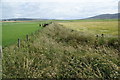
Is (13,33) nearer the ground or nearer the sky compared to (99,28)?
nearer the ground

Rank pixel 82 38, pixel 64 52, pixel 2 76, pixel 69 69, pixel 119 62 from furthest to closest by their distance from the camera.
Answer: pixel 82 38, pixel 64 52, pixel 119 62, pixel 69 69, pixel 2 76

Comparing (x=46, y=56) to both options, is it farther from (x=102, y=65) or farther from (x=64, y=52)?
(x=102, y=65)

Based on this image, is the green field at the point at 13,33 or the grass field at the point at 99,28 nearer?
the green field at the point at 13,33

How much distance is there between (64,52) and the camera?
11094 mm

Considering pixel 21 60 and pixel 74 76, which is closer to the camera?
pixel 74 76

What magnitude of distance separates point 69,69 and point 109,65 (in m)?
1.78

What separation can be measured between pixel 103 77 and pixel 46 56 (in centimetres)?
341

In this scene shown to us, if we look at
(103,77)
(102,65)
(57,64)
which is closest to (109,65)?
(102,65)

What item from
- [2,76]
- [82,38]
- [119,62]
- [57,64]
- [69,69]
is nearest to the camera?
[2,76]

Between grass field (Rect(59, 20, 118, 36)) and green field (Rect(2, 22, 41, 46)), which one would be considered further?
grass field (Rect(59, 20, 118, 36))

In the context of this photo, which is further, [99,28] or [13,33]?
[99,28]

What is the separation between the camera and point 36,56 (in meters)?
9.44

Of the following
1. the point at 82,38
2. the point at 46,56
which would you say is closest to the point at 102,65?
the point at 46,56

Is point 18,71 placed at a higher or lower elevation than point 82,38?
lower
